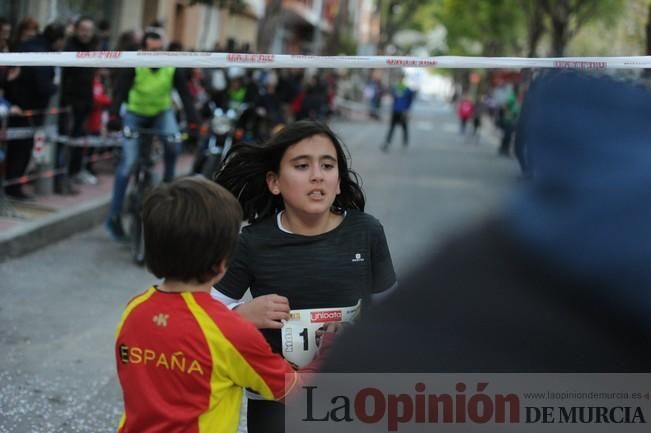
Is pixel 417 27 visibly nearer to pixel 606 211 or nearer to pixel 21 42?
pixel 21 42

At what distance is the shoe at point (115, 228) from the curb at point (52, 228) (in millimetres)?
454

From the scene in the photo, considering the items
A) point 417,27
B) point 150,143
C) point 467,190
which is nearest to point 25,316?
point 150,143

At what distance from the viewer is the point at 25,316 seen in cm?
656

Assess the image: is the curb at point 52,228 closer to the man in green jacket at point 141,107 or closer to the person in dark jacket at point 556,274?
the man in green jacket at point 141,107

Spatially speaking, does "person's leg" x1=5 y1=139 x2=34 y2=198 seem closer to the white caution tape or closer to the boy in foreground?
the white caution tape

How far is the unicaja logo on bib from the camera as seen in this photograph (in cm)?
290

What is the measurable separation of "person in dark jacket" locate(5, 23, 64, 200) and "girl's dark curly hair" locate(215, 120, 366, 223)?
21.7 feet

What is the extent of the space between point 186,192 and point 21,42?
7.64 metres

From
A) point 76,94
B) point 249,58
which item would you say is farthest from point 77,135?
point 249,58

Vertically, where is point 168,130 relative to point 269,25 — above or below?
below

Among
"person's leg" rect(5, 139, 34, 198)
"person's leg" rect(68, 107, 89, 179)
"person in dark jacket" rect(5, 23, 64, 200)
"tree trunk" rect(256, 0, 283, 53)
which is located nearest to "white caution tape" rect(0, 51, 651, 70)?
"person in dark jacket" rect(5, 23, 64, 200)

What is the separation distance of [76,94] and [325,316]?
8.56 meters

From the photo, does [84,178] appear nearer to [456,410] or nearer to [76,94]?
[76,94]

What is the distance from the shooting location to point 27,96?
385 inches
